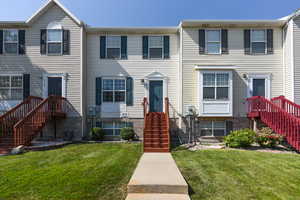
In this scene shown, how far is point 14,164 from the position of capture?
592cm

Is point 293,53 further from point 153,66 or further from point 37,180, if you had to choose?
point 37,180

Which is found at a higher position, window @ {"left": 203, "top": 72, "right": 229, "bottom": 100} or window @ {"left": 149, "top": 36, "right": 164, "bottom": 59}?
window @ {"left": 149, "top": 36, "right": 164, "bottom": 59}

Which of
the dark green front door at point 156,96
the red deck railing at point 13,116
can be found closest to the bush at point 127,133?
the dark green front door at point 156,96

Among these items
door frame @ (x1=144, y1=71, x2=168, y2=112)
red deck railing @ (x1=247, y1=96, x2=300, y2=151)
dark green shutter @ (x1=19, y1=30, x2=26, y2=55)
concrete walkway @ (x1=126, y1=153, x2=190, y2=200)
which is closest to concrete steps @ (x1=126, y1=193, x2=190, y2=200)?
concrete walkway @ (x1=126, y1=153, x2=190, y2=200)

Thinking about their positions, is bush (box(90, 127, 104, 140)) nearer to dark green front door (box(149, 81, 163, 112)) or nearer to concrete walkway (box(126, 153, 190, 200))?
dark green front door (box(149, 81, 163, 112))

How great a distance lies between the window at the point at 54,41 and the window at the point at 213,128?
9683 mm

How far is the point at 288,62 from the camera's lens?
10.2 meters

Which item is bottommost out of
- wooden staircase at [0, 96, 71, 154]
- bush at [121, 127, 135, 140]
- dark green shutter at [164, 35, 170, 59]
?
bush at [121, 127, 135, 140]

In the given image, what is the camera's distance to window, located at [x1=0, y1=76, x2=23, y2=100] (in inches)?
421

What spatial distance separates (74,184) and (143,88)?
297 inches

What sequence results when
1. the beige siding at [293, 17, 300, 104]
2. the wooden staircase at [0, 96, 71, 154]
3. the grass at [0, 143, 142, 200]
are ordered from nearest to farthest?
the grass at [0, 143, 142, 200] → the wooden staircase at [0, 96, 71, 154] → the beige siding at [293, 17, 300, 104]

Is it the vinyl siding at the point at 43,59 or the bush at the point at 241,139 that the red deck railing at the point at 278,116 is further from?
the vinyl siding at the point at 43,59

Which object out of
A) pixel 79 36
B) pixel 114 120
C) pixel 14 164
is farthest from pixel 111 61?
pixel 14 164

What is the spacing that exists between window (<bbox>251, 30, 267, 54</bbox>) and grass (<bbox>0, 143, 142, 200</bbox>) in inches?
369
